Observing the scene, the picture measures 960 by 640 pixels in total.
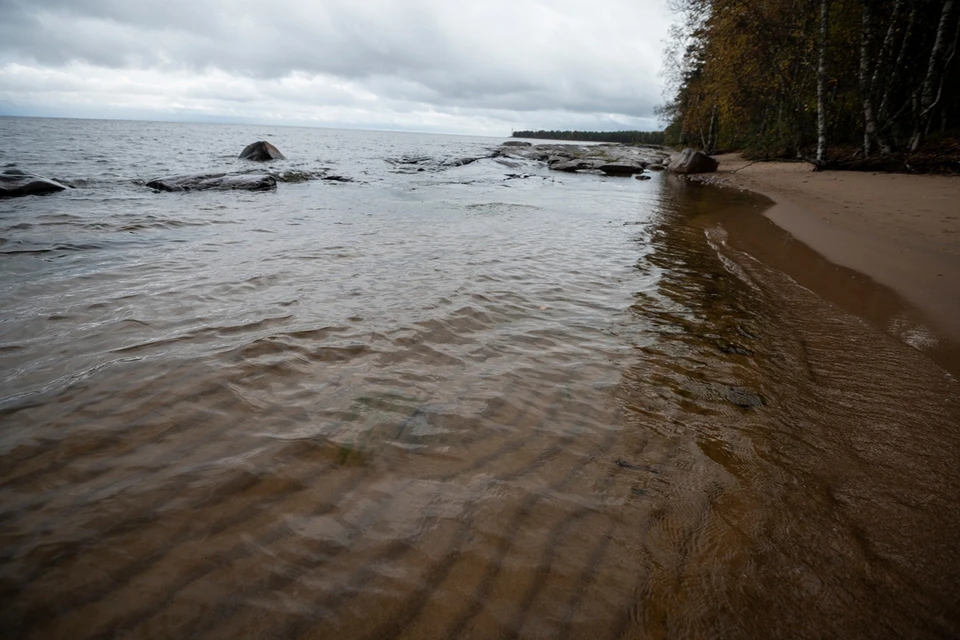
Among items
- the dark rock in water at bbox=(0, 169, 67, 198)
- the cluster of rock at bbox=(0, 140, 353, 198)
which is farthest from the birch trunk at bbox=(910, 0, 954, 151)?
the dark rock in water at bbox=(0, 169, 67, 198)

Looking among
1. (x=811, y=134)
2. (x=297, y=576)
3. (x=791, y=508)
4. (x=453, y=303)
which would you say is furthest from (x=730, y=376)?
(x=811, y=134)

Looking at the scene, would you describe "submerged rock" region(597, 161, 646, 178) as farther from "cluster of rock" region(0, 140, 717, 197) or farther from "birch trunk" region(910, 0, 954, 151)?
"birch trunk" region(910, 0, 954, 151)

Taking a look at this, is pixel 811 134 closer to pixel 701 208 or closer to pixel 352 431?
pixel 701 208

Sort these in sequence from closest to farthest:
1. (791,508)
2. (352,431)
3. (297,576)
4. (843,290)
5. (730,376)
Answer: (297,576) < (791,508) < (352,431) < (730,376) < (843,290)

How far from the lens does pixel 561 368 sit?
3.43 metres

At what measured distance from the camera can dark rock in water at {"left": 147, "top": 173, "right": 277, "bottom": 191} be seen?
12922 millimetres

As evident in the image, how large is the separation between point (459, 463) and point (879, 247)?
8.79m

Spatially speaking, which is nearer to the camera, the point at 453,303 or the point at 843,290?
the point at 453,303

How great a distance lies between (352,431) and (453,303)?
238cm

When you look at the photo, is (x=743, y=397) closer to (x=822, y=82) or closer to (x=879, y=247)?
(x=879, y=247)

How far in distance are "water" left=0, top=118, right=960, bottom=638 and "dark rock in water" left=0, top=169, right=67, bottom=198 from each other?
902 cm

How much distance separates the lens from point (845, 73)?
18.9m

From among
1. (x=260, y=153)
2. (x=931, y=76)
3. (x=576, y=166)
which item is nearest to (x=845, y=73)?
(x=931, y=76)

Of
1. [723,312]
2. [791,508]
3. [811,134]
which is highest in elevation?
[811,134]
